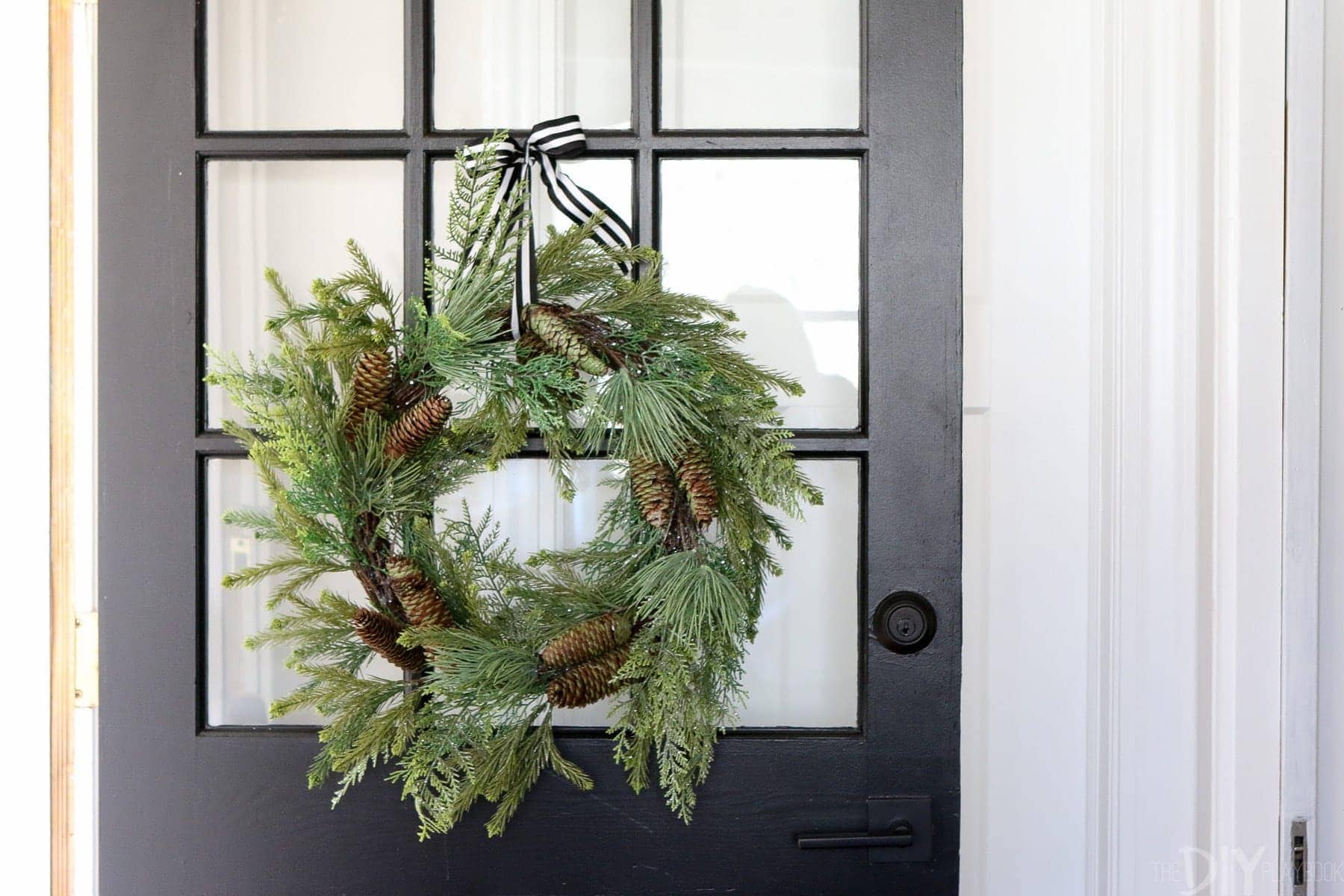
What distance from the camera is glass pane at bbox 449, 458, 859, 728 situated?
3.15 feet

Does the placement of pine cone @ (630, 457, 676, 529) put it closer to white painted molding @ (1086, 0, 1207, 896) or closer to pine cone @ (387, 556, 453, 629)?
pine cone @ (387, 556, 453, 629)

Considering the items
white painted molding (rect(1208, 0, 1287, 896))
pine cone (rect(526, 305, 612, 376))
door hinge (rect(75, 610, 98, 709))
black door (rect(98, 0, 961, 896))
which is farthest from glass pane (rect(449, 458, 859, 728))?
door hinge (rect(75, 610, 98, 709))

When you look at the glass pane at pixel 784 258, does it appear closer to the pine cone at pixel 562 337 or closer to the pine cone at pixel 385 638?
the pine cone at pixel 562 337

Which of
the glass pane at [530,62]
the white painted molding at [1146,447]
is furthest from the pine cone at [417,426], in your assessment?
the white painted molding at [1146,447]

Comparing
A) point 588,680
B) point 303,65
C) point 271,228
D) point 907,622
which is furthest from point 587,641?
point 303,65

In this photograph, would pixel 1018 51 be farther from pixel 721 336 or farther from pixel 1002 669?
pixel 1002 669

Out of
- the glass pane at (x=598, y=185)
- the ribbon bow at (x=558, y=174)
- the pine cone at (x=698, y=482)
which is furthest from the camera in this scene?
the glass pane at (x=598, y=185)

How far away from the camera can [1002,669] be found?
973 mm

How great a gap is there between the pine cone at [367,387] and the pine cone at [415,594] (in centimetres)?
13

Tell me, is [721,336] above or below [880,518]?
above

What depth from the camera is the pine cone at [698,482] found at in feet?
2.45

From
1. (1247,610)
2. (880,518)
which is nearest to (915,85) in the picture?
(880,518)

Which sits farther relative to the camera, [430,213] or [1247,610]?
[430,213]

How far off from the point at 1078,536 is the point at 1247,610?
18 cm
